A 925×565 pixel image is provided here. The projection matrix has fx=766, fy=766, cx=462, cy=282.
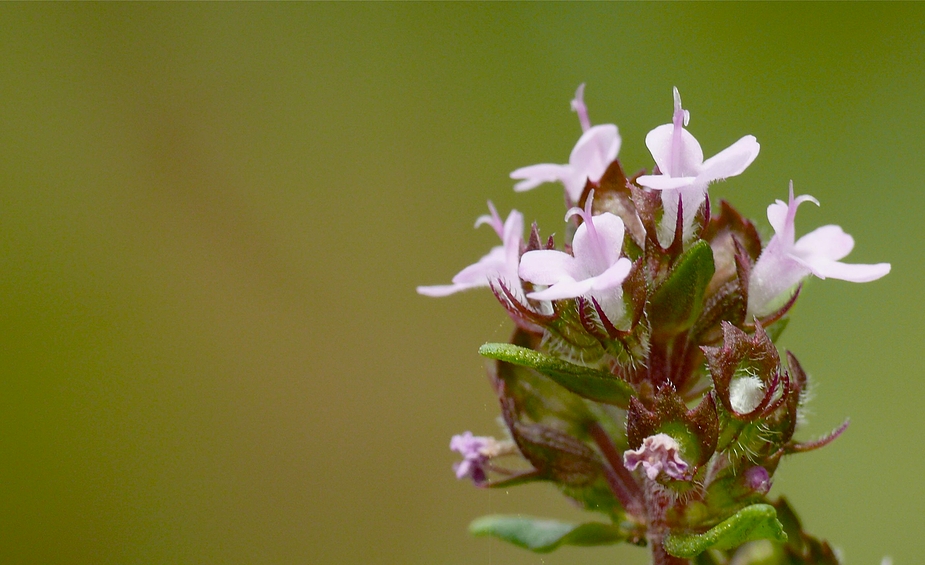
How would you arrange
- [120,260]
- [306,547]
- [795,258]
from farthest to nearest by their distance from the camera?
[120,260] → [306,547] → [795,258]

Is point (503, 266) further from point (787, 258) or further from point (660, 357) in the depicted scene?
point (787, 258)

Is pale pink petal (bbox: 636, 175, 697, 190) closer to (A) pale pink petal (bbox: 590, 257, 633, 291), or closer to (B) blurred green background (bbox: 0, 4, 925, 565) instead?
(A) pale pink petal (bbox: 590, 257, 633, 291)

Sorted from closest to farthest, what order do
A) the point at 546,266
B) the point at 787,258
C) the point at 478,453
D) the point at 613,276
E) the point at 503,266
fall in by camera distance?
1. the point at 613,276
2. the point at 546,266
3. the point at 787,258
4. the point at 503,266
5. the point at 478,453

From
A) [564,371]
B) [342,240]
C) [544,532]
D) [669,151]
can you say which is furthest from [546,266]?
[342,240]

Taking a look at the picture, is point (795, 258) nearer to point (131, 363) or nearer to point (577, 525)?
point (577, 525)

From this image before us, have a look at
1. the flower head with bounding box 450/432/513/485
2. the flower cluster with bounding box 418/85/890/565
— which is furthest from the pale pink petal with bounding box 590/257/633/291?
the flower head with bounding box 450/432/513/485

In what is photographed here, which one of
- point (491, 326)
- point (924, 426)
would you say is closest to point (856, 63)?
point (924, 426)
